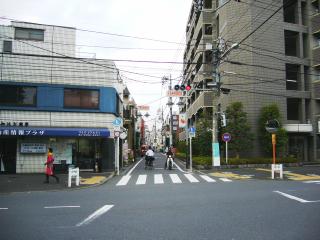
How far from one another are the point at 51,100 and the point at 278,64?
852 inches

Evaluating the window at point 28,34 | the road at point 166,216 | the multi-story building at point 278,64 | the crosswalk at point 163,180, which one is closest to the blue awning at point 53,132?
the crosswalk at point 163,180

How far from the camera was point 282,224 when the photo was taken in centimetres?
751

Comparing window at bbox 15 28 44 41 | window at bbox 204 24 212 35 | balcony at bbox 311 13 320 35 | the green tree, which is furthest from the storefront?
balcony at bbox 311 13 320 35

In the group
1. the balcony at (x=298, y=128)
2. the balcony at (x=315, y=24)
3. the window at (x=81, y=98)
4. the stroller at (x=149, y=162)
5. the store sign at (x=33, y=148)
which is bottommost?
the stroller at (x=149, y=162)

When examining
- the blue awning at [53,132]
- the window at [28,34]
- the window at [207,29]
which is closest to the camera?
the blue awning at [53,132]

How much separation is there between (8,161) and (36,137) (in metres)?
2.42

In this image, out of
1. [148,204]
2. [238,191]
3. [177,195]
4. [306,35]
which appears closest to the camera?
[148,204]

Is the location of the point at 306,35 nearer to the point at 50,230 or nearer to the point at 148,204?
the point at 148,204

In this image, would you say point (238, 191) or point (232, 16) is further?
point (232, 16)

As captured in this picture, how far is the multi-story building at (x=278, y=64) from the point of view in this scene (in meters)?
32.5

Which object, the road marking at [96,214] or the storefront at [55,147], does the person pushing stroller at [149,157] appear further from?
the road marking at [96,214]

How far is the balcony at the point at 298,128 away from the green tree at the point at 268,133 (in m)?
1.76

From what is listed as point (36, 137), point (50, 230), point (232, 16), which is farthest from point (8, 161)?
point (232, 16)

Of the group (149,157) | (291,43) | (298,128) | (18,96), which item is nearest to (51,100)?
(18,96)
